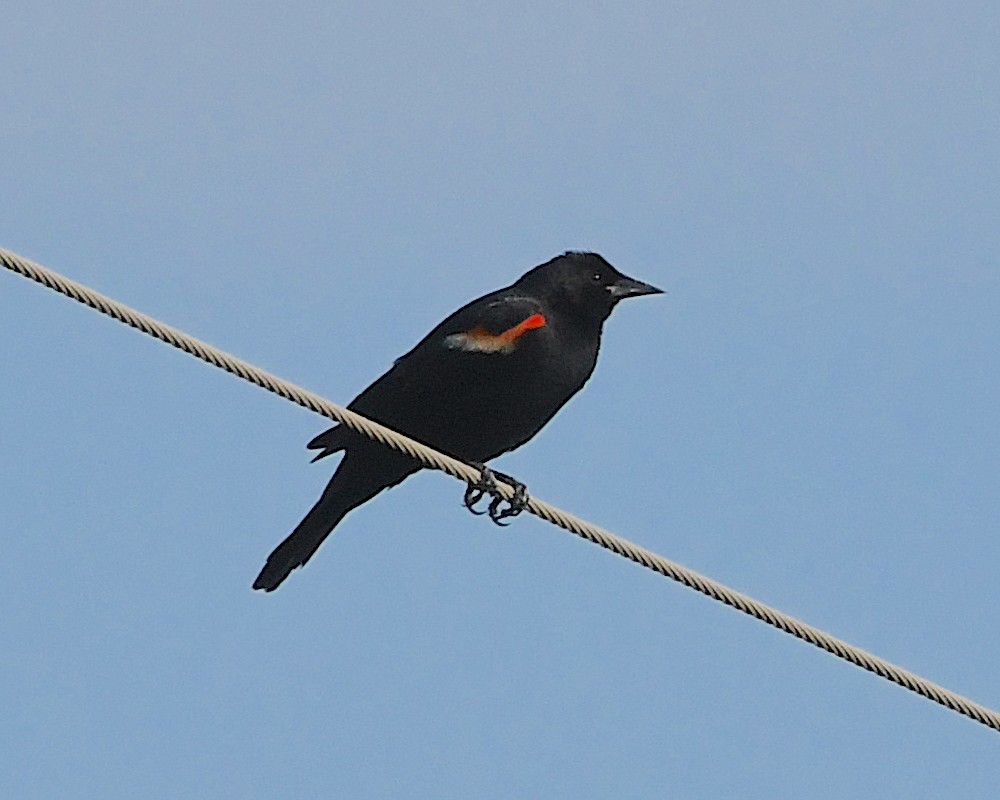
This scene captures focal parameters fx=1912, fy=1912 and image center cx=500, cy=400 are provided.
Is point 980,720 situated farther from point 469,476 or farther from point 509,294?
point 509,294

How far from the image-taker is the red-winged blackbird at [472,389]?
23.2ft

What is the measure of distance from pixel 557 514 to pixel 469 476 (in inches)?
18.0

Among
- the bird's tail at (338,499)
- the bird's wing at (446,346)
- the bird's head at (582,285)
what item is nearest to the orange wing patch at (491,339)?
the bird's wing at (446,346)

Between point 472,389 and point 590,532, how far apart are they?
189 centimetres

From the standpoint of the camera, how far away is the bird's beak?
7609mm

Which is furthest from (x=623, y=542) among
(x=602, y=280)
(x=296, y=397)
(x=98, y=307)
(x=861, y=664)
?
(x=602, y=280)

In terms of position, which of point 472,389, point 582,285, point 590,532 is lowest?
point 590,532

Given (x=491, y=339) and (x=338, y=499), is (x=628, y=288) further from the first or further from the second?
(x=338, y=499)

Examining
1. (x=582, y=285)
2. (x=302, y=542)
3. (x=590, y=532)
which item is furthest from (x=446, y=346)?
(x=590, y=532)

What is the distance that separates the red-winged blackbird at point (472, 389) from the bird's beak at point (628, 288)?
82 mm

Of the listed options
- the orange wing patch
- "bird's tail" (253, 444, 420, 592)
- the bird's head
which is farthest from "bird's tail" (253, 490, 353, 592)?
the bird's head

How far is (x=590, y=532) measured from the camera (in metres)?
5.28

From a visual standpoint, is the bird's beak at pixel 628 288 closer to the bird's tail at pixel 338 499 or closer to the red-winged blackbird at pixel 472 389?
the red-winged blackbird at pixel 472 389

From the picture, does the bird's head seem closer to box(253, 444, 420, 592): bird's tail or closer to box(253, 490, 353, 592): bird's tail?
box(253, 444, 420, 592): bird's tail
